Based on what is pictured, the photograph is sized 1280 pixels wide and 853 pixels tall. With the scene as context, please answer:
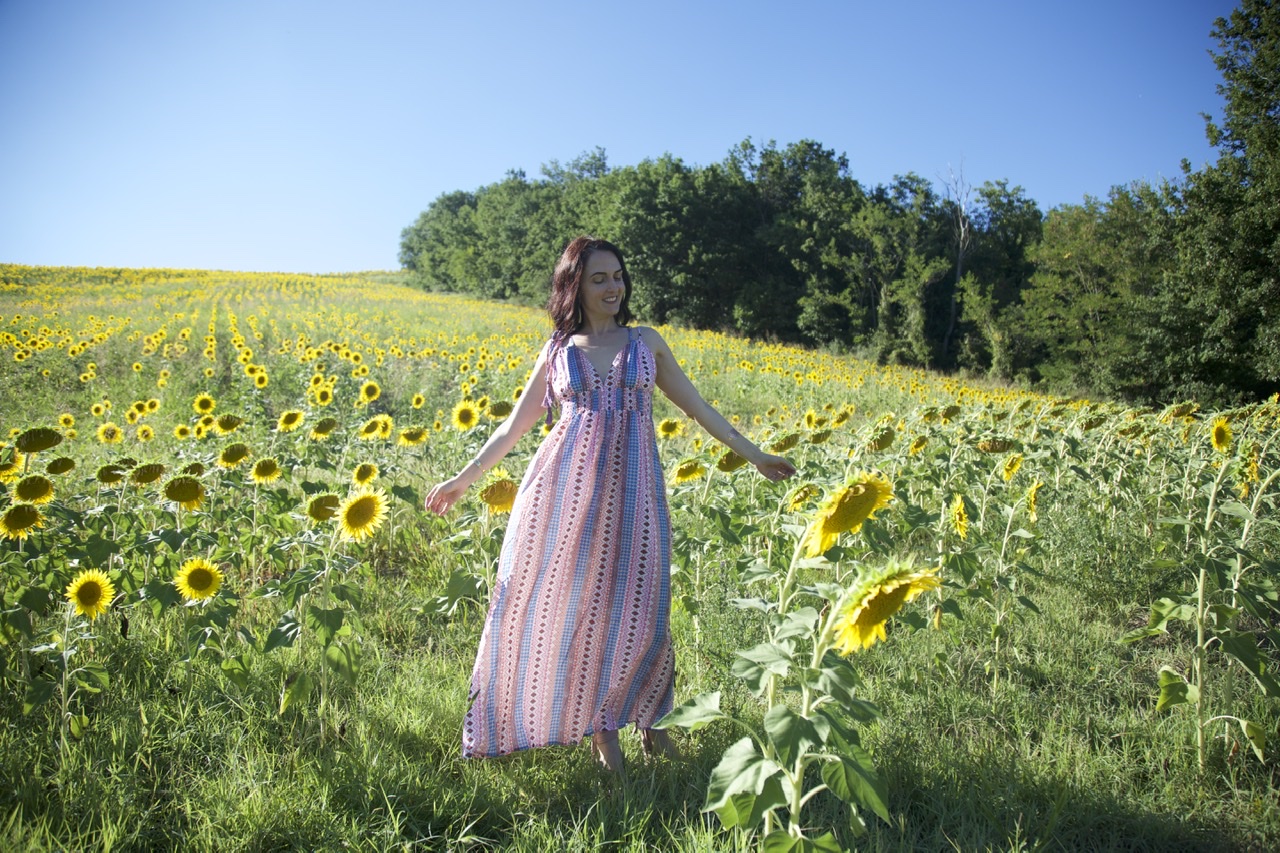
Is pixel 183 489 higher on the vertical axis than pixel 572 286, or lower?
lower

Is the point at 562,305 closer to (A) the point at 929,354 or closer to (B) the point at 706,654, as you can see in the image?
(B) the point at 706,654

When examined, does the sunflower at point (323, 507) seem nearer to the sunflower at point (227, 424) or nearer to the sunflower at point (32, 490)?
the sunflower at point (32, 490)

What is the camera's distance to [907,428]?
154 inches

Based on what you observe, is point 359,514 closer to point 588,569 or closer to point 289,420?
point 588,569

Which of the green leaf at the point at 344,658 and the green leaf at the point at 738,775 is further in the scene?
the green leaf at the point at 344,658

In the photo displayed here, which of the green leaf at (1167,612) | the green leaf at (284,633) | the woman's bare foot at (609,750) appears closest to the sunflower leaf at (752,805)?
the woman's bare foot at (609,750)

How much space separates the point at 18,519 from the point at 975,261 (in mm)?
29927

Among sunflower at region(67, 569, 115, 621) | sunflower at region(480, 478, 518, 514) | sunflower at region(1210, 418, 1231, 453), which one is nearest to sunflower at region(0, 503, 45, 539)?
sunflower at region(67, 569, 115, 621)

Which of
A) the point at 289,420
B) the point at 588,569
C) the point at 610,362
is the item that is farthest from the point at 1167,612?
the point at 289,420

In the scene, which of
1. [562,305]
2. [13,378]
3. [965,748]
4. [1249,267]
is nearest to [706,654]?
[965,748]

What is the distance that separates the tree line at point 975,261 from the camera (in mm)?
16234

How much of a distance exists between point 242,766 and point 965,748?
207 centimetres

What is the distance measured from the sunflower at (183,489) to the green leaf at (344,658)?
0.93m

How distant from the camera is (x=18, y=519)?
2088mm
